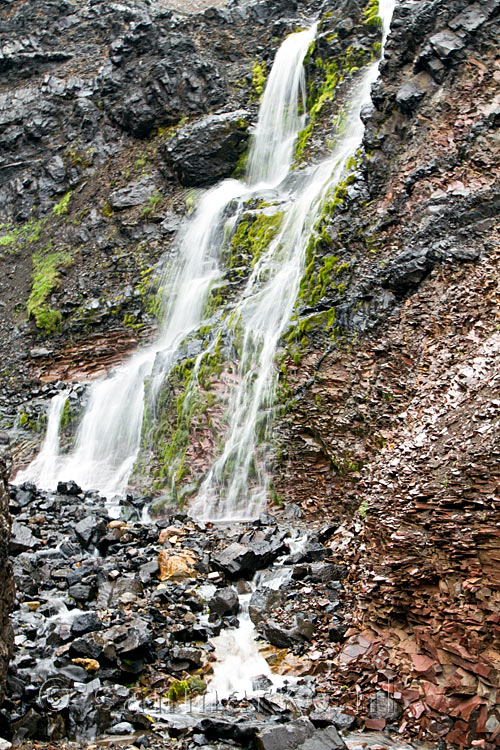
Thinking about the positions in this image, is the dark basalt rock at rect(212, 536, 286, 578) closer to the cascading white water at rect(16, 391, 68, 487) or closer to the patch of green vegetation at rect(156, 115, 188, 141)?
the cascading white water at rect(16, 391, 68, 487)

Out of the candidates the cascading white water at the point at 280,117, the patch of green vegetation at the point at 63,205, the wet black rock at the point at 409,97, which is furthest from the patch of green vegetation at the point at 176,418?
the patch of green vegetation at the point at 63,205

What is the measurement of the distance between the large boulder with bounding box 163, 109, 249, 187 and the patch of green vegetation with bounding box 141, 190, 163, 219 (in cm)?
97

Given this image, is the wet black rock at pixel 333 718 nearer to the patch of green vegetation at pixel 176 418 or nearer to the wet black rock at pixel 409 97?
the patch of green vegetation at pixel 176 418

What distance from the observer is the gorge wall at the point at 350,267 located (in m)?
5.47

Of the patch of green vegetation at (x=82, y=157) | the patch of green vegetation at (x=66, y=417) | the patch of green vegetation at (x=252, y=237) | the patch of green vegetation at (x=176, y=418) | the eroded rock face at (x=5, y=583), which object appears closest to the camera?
the eroded rock face at (x=5, y=583)

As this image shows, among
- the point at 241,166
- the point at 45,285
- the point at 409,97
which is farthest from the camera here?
the point at 241,166

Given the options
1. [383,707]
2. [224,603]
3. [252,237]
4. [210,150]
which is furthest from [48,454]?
[383,707]

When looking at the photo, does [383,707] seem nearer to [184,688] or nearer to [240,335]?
[184,688]

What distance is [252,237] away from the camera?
16.6 meters

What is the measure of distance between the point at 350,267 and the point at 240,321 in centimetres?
273

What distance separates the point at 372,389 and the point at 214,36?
67.3 ft

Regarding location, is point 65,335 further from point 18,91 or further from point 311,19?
point 311,19

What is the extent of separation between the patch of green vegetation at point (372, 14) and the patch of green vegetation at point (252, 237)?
7.77 meters

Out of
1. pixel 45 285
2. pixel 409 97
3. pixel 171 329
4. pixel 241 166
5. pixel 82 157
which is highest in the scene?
pixel 82 157
